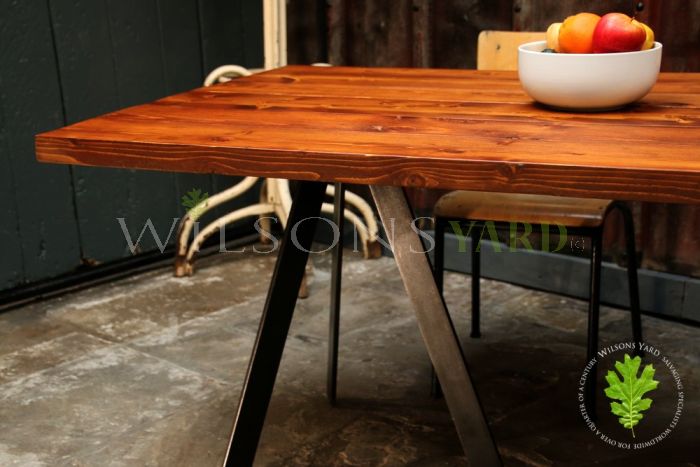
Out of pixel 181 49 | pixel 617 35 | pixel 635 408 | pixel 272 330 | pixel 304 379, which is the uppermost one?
pixel 617 35

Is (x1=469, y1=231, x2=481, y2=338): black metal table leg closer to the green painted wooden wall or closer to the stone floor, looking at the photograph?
the stone floor

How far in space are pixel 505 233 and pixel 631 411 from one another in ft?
4.27

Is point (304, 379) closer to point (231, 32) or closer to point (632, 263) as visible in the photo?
point (632, 263)

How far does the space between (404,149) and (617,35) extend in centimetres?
43

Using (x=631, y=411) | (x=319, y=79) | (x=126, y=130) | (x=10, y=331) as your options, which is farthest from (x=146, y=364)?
(x=631, y=411)

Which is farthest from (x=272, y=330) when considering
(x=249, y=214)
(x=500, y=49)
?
(x=249, y=214)

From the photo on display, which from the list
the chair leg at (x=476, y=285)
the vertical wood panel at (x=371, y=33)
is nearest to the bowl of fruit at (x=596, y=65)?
the chair leg at (x=476, y=285)

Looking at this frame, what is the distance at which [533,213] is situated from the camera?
1904 mm

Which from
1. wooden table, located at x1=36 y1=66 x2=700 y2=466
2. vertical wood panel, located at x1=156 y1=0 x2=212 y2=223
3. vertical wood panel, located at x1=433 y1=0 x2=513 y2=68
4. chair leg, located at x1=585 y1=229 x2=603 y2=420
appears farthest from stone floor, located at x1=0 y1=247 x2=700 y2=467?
vertical wood panel, located at x1=433 y1=0 x2=513 y2=68

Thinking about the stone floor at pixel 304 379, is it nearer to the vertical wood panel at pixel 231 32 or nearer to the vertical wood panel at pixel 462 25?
the vertical wood panel at pixel 462 25

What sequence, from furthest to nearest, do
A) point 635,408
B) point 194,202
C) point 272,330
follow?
1. point 194,202
2. point 635,408
3. point 272,330

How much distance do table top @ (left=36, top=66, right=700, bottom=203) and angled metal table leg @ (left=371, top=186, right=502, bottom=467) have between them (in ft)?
0.44

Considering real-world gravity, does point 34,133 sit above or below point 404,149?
below

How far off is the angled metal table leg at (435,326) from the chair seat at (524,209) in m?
0.61
